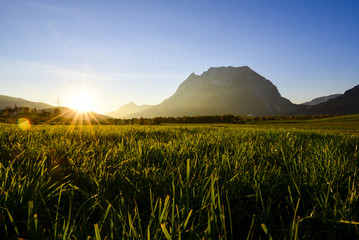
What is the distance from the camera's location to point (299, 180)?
1842 millimetres

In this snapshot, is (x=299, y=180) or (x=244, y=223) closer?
(x=244, y=223)

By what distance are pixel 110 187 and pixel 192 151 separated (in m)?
1.41

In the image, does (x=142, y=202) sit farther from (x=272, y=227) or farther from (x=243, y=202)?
(x=272, y=227)

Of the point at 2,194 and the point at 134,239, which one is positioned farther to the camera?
the point at 2,194

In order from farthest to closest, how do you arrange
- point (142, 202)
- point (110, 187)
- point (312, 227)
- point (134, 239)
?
1. point (110, 187)
2. point (142, 202)
3. point (312, 227)
4. point (134, 239)

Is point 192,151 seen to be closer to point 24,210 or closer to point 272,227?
point 272,227

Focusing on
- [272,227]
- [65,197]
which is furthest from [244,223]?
[65,197]

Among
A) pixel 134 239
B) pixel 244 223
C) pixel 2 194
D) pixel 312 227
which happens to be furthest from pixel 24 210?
pixel 312 227

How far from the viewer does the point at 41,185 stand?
152 cm

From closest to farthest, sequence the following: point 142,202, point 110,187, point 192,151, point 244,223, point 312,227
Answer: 1. point 312,227
2. point 244,223
3. point 142,202
4. point 110,187
5. point 192,151

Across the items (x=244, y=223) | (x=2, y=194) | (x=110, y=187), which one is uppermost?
(x=2, y=194)

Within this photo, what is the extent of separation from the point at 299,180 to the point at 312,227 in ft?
2.01

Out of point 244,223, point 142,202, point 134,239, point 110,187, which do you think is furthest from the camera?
point 110,187

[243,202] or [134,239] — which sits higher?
[134,239]
